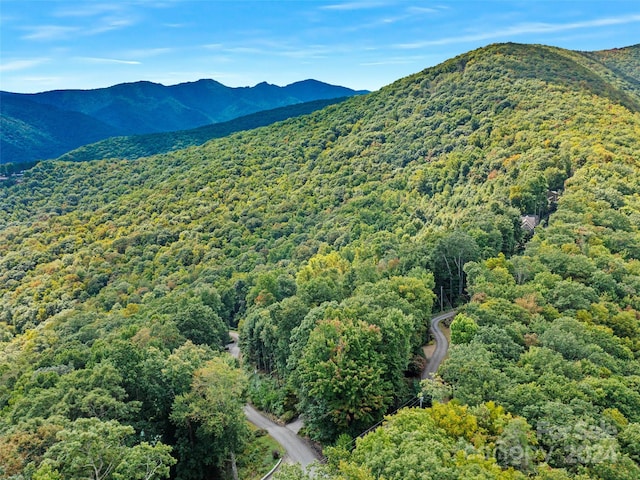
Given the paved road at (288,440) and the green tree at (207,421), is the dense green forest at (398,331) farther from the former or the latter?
the paved road at (288,440)

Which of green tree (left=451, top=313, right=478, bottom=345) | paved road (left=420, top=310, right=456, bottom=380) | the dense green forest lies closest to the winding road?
paved road (left=420, top=310, right=456, bottom=380)

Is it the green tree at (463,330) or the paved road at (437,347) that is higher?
the green tree at (463,330)

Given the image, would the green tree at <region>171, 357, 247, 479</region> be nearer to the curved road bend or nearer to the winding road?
the curved road bend

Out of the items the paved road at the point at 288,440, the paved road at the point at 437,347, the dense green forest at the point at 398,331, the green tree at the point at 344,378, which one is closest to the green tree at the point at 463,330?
the dense green forest at the point at 398,331

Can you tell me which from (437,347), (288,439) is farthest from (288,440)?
(437,347)

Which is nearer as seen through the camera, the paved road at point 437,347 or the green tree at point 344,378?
the green tree at point 344,378

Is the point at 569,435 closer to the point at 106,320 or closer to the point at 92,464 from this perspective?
the point at 92,464
